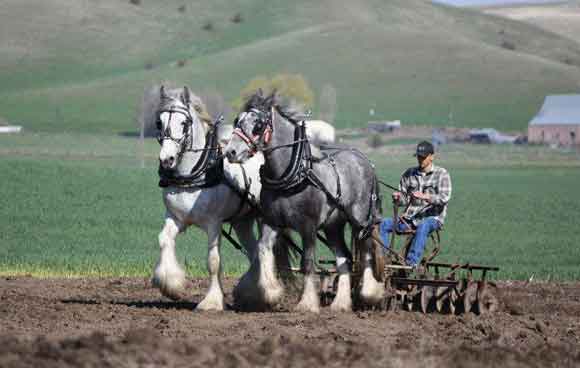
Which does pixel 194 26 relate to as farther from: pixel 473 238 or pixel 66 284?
pixel 66 284

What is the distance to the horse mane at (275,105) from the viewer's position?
1190 centimetres

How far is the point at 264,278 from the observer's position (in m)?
11.8

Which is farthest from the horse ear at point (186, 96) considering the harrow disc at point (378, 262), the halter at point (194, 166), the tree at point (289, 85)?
the tree at point (289, 85)

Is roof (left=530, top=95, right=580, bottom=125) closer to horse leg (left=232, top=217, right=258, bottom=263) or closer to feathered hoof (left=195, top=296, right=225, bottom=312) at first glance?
horse leg (left=232, top=217, right=258, bottom=263)

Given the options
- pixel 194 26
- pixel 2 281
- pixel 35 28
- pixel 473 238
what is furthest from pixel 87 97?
pixel 2 281

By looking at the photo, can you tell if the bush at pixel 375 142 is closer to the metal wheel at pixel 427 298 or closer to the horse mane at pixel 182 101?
the metal wheel at pixel 427 298

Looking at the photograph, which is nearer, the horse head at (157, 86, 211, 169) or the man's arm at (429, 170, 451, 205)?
the horse head at (157, 86, 211, 169)

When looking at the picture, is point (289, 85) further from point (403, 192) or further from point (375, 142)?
point (403, 192)

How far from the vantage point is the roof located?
97.2 metres

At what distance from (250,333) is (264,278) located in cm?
143

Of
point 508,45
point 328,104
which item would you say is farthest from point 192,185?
point 508,45

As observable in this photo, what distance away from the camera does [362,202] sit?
12.9 metres

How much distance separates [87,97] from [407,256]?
302 ft

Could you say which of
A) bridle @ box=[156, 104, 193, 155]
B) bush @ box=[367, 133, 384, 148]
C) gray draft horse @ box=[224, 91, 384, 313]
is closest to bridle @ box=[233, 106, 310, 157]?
gray draft horse @ box=[224, 91, 384, 313]
